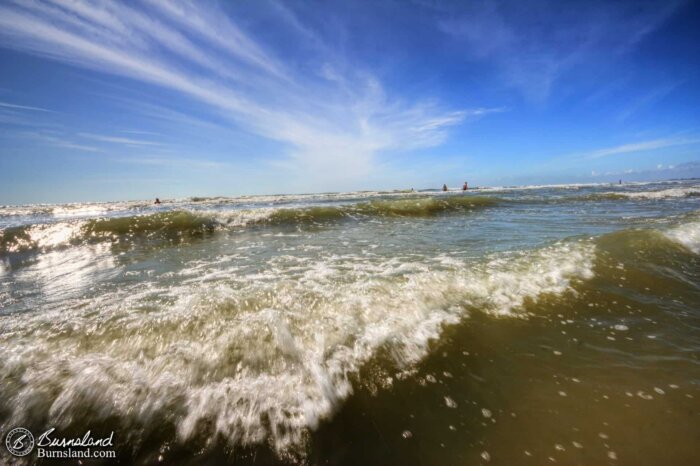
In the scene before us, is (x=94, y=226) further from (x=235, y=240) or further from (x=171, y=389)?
(x=171, y=389)

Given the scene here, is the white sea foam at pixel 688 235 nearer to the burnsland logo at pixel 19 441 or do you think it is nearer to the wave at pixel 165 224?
the wave at pixel 165 224

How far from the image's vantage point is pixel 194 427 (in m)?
2.26

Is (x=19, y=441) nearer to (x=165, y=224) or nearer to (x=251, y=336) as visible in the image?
(x=251, y=336)

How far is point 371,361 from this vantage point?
9.82ft

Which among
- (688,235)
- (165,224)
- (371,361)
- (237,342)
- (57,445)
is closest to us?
(57,445)

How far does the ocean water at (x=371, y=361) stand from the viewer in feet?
7.07

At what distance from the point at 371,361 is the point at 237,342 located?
1.44 meters

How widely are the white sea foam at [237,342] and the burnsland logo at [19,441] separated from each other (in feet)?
0.32

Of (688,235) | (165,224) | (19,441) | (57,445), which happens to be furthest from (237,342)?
(165,224)

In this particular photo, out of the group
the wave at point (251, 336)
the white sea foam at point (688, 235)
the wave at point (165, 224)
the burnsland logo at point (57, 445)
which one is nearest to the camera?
the burnsland logo at point (57, 445)

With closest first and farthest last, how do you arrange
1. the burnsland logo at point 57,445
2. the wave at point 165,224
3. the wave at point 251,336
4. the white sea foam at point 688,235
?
the burnsland logo at point 57,445, the wave at point 251,336, the white sea foam at point 688,235, the wave at point 165,224

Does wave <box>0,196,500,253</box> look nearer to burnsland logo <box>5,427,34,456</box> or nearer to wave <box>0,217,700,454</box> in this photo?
wave <box>0,217,700,454</box>

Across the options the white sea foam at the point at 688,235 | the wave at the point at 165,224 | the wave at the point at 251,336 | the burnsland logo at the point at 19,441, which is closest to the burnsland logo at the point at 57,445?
the burnsland logo at the point at 19,441

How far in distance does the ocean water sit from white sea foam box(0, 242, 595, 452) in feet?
0.06
